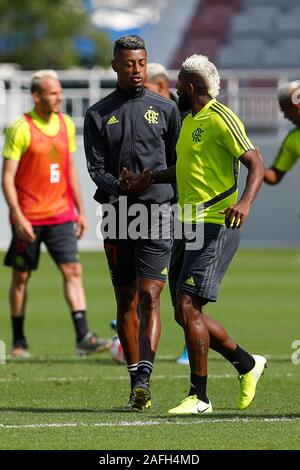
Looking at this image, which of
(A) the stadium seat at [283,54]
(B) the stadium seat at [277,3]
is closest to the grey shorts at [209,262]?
(A) the stadium seat at [283,54]

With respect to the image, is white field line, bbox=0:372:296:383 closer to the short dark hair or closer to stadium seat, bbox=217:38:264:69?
the short dark hair

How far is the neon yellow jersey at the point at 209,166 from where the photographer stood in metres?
8.29

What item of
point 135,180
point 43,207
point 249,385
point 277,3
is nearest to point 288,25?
point 277,3

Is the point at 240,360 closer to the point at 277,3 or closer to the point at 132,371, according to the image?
the point at 132,371

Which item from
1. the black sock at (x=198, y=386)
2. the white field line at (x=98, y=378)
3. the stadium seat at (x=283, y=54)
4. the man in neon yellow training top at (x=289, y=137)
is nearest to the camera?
the black sock at (x=198, y=386)

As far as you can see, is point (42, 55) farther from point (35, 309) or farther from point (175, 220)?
point (175, 220)

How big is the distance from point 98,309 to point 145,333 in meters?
8.40

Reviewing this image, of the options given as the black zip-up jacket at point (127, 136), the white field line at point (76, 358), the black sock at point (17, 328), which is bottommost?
the white field line at point (76, 358)

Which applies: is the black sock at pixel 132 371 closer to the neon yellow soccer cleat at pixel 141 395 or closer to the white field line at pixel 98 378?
the neon yellow soccer cleat at pixel 141 395

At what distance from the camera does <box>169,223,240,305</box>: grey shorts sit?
27.2ft

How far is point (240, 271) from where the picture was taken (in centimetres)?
2256

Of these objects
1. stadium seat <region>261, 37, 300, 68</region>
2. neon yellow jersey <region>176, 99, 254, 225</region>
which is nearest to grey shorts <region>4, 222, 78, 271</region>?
neon yellow jersey <region>176, 99, 254, 225</region>

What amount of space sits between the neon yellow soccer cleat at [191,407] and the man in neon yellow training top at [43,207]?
433 cm
